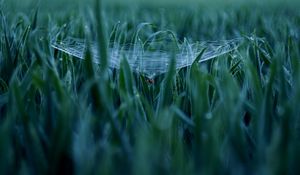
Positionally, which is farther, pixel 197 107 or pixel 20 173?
pixel 197 107

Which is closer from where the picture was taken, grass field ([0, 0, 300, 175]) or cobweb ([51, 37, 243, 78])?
grass field ([0, 0, 300, 175])

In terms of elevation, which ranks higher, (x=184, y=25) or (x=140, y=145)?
(x=184, y=25)

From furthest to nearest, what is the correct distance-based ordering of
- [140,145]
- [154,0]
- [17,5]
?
[154,0]
[17,5]
[140,145]

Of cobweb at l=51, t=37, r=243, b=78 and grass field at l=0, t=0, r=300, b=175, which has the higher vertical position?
cobweb at l=51, t=37, r=243, b=78

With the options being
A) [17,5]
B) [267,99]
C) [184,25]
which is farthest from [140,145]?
[184,25]

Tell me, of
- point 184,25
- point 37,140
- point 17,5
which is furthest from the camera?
point 184,25

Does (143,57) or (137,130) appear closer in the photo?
(137,130)

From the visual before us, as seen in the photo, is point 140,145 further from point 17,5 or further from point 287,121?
point 17,5

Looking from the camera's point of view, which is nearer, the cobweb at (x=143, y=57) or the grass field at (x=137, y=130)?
the grass field at (x=137, y=130)

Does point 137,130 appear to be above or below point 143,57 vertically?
below

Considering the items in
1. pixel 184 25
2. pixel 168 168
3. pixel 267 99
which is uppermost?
pixel 184 25

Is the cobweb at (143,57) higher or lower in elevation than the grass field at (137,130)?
higher
